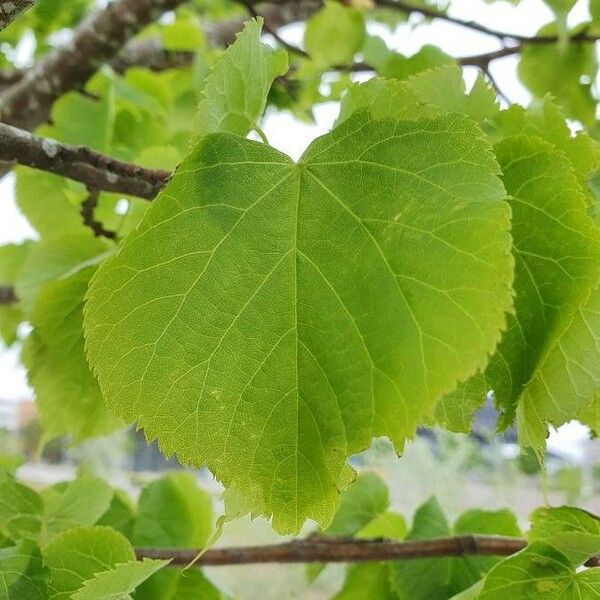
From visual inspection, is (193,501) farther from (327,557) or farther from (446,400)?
(446,400)

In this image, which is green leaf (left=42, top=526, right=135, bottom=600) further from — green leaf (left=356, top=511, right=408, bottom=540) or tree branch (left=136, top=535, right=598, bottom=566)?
green leaf (left=356, top=511, right=408, bottom=540)

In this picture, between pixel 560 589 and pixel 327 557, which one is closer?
pixel 560 589

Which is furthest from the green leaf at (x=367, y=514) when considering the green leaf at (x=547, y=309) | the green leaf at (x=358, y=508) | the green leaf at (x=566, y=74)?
the green leaf at (x=566, y=74)

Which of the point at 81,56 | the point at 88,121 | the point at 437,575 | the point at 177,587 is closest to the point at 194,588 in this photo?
the point at 177,587

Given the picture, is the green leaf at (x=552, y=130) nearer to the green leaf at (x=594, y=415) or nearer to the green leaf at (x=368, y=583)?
the green leaf at (x=594, y=415)

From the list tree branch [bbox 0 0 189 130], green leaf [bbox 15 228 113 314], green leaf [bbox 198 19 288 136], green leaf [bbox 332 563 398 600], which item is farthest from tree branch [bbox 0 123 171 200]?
tree branch [bbox 0 0 189 130]

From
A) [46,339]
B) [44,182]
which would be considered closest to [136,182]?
[46,339]
